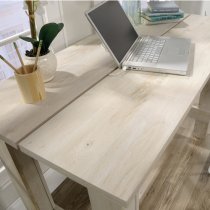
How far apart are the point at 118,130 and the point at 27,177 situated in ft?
1.52

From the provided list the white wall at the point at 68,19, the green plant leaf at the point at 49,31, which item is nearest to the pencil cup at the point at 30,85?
the green plant leaf at the point at 49,31

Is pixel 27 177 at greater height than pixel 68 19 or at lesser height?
lesser

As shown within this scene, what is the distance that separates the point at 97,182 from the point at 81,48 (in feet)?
2.57

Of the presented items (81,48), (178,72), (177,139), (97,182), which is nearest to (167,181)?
(177,139)

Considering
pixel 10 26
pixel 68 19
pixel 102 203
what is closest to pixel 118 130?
pixel 102 203

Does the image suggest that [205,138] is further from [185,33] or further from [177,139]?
[185,33]

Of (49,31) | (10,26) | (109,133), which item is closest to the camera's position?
(109,133)

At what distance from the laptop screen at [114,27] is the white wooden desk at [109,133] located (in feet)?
0.28

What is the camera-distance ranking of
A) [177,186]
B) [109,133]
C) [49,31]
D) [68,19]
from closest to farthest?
[109,133] → [49,31] → [68,19] → [177,186]

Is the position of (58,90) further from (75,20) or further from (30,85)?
(75,20)

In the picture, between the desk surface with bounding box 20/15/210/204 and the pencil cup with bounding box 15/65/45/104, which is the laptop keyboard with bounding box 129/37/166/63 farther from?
the pencil cup with bounding box 15/65/45/104

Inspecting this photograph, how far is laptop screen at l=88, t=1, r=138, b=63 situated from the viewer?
0.97 meters

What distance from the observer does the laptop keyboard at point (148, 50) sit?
100 cm

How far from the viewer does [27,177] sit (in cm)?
95
